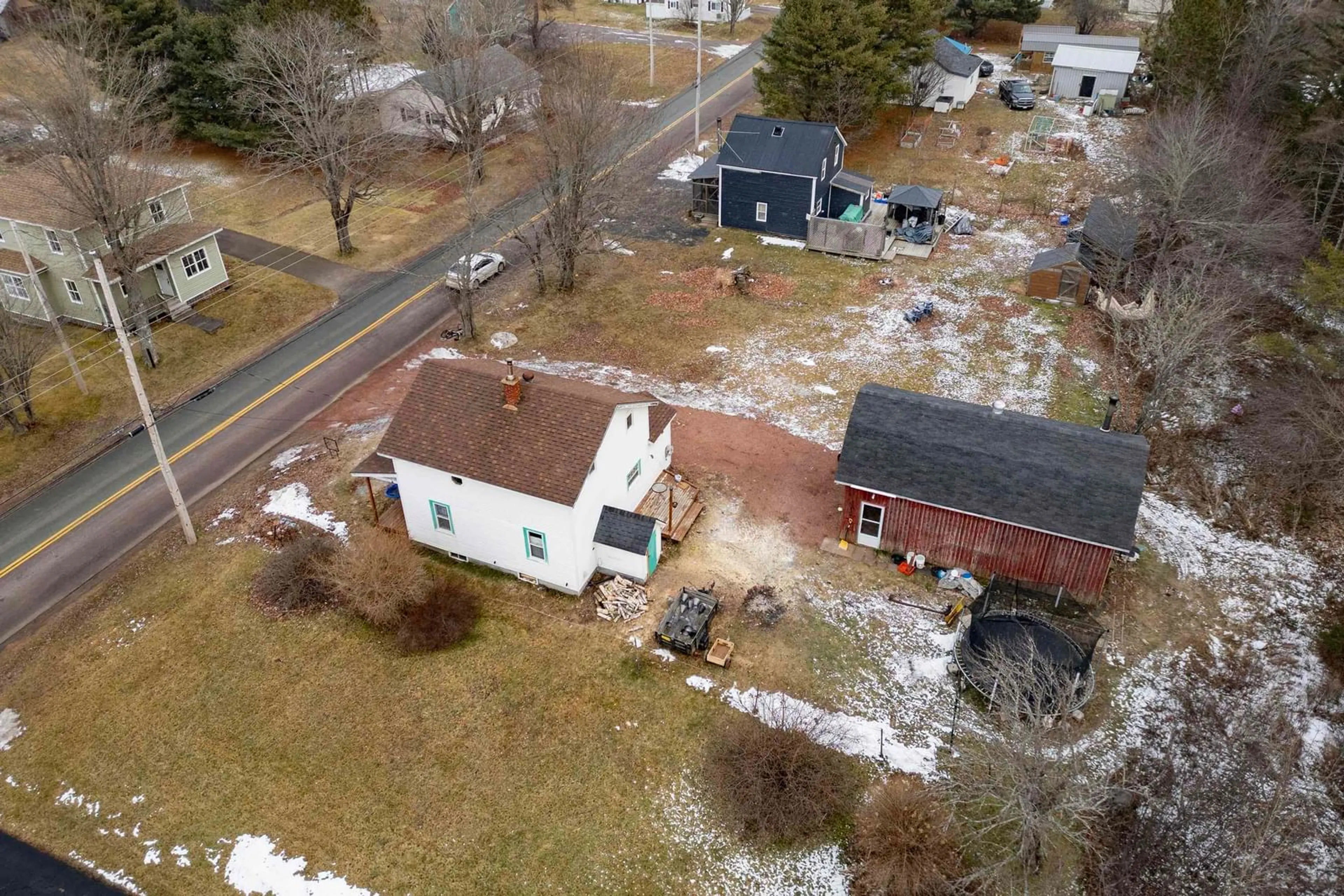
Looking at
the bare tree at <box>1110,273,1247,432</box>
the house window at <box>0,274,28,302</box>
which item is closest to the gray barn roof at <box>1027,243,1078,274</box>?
the bare tree at <box>1110,273,1247,432</box>

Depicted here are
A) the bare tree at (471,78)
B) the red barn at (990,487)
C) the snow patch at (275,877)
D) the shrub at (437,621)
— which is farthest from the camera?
the bare tree at (471,78)

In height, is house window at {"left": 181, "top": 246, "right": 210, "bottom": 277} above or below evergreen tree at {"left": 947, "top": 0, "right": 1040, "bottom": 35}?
below

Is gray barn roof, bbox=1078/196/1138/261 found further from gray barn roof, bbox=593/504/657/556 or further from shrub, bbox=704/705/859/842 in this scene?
shrub, bbox=704/705/859/842

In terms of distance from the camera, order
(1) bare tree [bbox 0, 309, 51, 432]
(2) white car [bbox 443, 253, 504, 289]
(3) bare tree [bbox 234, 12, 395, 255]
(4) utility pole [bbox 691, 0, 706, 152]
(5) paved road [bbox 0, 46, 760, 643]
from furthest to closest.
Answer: (4) utility pole [bbox 691, 0, 706, 152]
(3) bare tree [bbox 234, 12, 395, 255]
(2) white car [bbox 443, 253, 504, 289]
(1) bare tree [bbox 0, 309, 51, 432]
(5) paved road [bbox 0, 46, 760, 643]

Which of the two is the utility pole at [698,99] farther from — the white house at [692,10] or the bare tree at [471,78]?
the bare tree at [471,78]

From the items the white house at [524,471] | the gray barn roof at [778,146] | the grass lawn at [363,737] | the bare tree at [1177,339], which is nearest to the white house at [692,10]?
the gray barn roof at [778,146]

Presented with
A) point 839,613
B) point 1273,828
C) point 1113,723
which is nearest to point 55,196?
point 839,613

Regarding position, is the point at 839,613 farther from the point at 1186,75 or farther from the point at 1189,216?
the point at 1186,75
